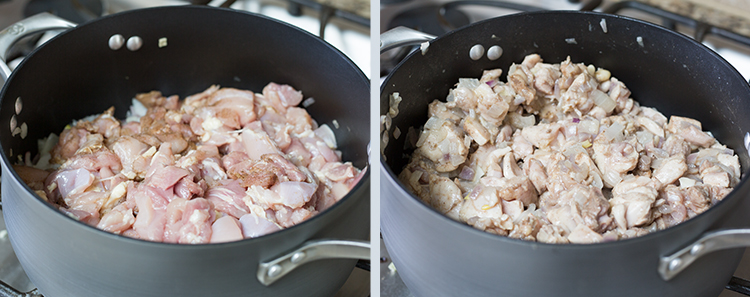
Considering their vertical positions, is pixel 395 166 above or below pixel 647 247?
below

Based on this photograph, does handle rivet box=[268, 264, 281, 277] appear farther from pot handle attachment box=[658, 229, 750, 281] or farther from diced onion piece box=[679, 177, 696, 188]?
diced onion piece box=[679, 177, 696, 188]

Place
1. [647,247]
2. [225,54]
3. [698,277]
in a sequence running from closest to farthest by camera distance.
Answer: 1. [647,247]
2. [698,277]
3. [225,54]

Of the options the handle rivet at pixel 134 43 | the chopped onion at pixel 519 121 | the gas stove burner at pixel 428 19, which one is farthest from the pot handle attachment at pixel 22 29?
the chopped onion at pixel 519 121

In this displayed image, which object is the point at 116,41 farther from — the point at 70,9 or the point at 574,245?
the point at 574,245

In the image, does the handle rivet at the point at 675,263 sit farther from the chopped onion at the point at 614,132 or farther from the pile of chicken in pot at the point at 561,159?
the chopped onion at the point at 614,132

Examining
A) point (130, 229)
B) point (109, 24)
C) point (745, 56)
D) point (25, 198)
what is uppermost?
point (745, 56)

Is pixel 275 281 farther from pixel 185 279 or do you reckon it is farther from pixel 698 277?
pixel 698 277

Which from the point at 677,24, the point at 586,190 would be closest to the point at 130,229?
the point at 586,190
